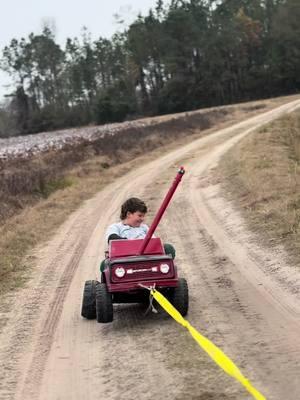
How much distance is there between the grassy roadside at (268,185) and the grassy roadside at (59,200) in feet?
14.2

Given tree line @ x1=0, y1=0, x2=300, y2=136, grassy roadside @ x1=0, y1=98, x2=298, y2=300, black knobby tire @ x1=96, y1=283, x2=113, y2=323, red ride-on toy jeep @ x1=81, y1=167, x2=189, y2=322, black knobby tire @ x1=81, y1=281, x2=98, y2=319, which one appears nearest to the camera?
red ride-on toy jeep @ x1=81, y1=167, x2=189, y2=322

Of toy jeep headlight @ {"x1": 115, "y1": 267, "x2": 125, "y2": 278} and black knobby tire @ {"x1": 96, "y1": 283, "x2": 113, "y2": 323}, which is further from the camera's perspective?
black knobby tire @ {"x1": 96, "y1": 283, "x2": 113, "y2": 323}

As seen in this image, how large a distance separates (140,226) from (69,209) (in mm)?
9638

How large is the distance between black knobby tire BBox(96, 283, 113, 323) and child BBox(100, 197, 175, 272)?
95 cm

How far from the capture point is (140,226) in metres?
7.61

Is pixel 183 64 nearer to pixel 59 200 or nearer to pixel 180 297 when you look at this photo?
pixel 59 200

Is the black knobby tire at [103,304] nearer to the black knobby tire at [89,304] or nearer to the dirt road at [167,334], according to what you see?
the dirt road at [167,334]

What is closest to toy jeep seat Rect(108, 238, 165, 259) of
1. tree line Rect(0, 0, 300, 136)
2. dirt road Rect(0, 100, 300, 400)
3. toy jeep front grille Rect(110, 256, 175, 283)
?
toy jeep front grille Rect(110, 256, 175, 283)

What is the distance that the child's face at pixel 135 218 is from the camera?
742cm

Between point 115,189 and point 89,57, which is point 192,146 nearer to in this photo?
point 115,189

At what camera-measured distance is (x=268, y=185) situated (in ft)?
47.4

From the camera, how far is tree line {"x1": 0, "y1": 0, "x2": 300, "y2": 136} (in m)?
77.9

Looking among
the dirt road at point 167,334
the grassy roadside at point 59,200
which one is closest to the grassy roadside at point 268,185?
the dirt road at point 167,334

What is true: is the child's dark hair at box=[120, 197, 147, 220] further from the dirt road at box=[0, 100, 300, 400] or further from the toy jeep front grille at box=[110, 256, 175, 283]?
the dirt road at box=[0, 100, 300, 400]
